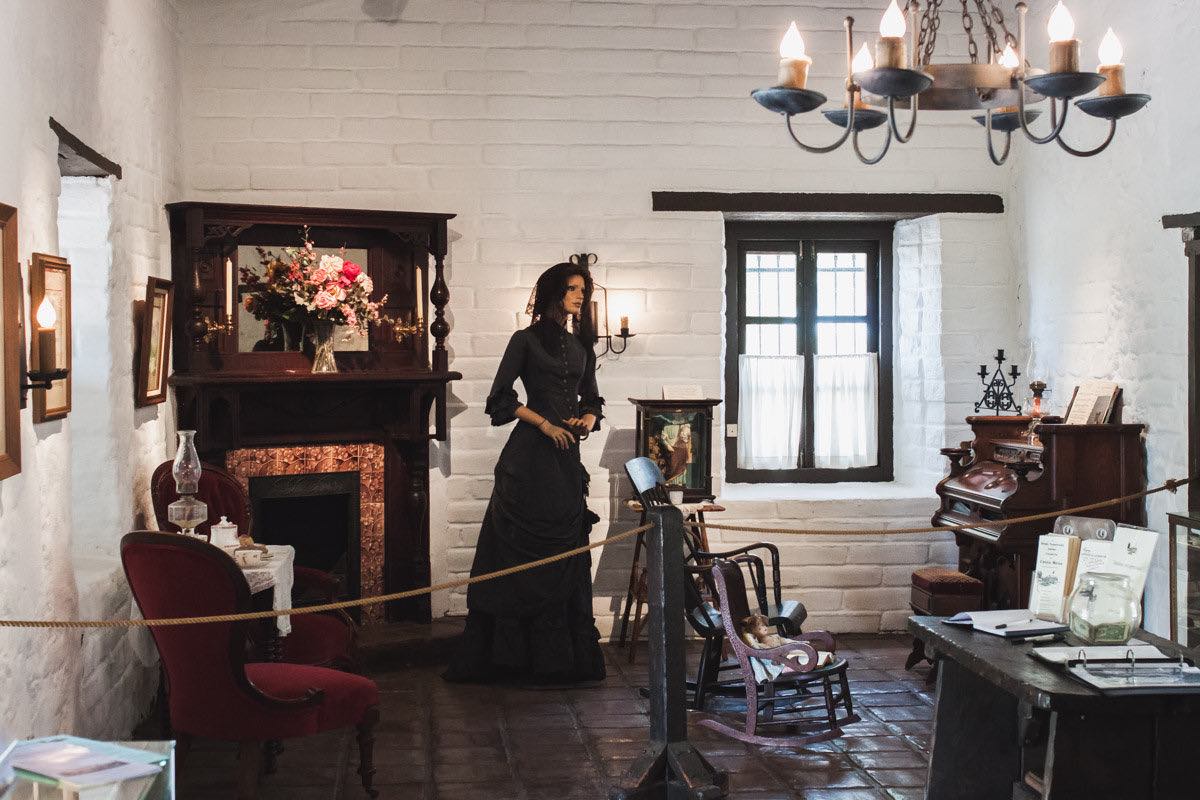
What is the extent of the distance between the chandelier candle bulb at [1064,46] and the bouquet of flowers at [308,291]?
12.2ft

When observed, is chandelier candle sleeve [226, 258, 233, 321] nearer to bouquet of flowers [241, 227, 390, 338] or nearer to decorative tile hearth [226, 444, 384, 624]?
bouquet of flowers [241, 227, 390, 338]

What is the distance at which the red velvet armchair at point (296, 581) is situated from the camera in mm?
4914

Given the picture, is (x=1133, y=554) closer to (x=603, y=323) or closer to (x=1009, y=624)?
(x=1009, y=624)

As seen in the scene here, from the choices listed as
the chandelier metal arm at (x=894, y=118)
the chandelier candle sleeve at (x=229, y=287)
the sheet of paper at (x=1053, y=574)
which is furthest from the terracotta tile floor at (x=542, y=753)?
the chandelier metal arm at (x=894, y=118)

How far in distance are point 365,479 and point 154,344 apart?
1.47 metres

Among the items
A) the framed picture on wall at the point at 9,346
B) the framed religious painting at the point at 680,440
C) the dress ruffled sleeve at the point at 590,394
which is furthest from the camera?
the framed religious painting at the point at 680,440

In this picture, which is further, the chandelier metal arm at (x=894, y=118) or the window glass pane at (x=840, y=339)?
the window glass pane at (x=840, y=339)

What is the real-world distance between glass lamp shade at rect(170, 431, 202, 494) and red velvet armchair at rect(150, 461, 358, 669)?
22.1 inches

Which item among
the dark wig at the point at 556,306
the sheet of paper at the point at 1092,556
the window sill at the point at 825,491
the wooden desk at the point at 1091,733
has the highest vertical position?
the dark wig at the point at 556,306

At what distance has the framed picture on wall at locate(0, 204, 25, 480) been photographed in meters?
3.43

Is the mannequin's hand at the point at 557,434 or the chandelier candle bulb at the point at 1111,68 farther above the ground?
the chandelier candle bulb at the point at 1111,68

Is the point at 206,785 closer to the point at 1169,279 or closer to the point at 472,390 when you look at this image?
the point at 472,390

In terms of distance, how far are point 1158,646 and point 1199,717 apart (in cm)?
37

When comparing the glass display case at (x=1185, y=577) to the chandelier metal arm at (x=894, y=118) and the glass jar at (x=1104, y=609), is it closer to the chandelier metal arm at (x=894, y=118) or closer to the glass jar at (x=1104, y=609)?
the glass jar at (x=1104, y=609)
